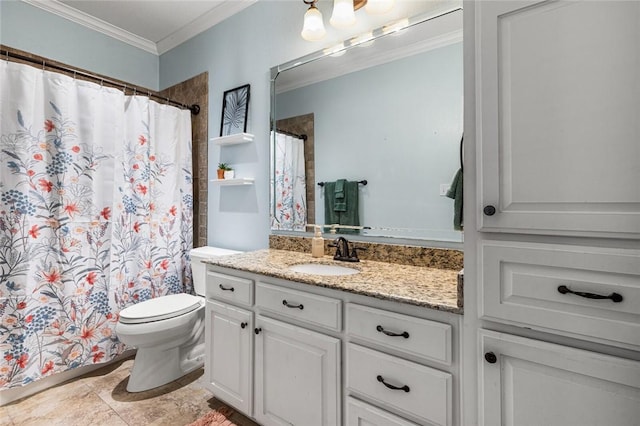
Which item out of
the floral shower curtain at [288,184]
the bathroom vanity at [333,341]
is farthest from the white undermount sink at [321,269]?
the floral shower curtain at [288,184]

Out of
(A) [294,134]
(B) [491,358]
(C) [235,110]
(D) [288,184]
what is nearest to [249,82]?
(C) [235,110]

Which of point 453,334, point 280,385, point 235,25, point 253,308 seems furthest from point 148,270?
point 453,334

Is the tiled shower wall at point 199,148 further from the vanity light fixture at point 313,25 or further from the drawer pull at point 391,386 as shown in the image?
the drawer pull at point 391,386

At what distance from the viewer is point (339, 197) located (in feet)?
5.91

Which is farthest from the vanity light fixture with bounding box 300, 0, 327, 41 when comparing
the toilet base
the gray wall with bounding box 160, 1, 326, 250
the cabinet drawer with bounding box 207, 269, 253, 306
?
the toilet base

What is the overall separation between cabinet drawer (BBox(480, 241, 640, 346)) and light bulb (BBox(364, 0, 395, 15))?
129 cm

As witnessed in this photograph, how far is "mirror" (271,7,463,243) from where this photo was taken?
4.81 feet

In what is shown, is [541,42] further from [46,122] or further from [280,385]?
[46,122]

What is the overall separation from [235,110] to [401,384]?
78.7 inches

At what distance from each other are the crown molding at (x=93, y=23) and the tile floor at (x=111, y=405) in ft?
8.57

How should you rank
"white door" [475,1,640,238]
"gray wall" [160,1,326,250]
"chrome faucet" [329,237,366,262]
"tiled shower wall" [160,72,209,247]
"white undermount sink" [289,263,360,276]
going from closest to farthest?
"white door" [475,1,640,238], "white undermount sink" [289,263,360,276], "chrome faucet" [329,237,366,262], "gray wall" [160,1,326,250], "tiled shower wall" [160,72,209,247]

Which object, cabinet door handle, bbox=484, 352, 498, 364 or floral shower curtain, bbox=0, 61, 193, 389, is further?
floral shower curtain, bbox=0, 61, 193, 389

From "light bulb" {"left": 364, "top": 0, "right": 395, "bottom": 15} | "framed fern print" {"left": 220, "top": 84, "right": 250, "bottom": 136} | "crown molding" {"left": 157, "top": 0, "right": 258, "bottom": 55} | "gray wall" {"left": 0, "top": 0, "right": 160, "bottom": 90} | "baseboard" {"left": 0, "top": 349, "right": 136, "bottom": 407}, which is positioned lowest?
"baseboard" {"left": 0, "top": 349, "right": 136, "bottom": 407}

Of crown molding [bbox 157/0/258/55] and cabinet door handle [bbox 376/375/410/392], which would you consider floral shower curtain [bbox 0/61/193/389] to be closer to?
crown molding [bbox 157/0/258/55]
